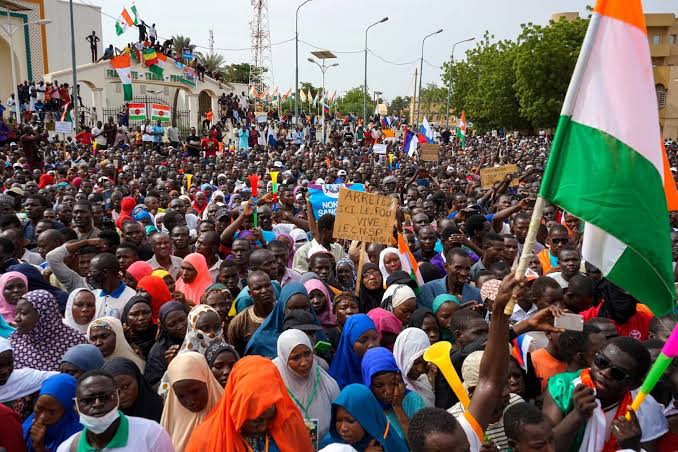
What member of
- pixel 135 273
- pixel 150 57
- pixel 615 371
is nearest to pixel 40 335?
pixel 135 273

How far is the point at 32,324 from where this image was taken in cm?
378

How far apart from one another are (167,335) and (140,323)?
31cm

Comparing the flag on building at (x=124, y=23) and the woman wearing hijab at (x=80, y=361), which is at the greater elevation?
the flag on building at (x=124, y=23)

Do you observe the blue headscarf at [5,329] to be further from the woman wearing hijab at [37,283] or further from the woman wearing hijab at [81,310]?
the woman wearing hijab at [37,283]

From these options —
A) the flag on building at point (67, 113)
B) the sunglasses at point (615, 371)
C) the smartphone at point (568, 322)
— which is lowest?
the sunglasses at point (615, 371)

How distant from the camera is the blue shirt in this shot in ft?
16.8

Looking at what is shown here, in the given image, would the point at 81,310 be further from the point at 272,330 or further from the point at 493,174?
the point at 493,174

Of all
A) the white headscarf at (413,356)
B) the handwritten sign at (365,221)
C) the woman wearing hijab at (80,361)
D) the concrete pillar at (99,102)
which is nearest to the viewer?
the woman wearing hijab at (80,361)

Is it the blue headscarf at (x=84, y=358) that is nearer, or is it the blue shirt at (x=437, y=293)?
the blue headscarf at (x=84, y=358)

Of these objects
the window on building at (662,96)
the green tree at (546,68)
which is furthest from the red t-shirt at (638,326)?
the window on building at (662,96)

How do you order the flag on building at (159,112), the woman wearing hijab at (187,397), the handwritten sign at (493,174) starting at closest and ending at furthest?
the woman wearing hijab at (187,397) < the handwritten sign at (493,174) < the flag on building at (159,112)

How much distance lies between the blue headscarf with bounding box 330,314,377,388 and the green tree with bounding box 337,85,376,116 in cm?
6933

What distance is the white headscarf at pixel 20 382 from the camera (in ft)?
10.9

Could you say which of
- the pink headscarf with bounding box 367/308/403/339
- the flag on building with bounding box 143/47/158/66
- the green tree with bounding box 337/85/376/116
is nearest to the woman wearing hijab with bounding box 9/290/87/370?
the pink headscarf with bounding box 367/308/403/339
